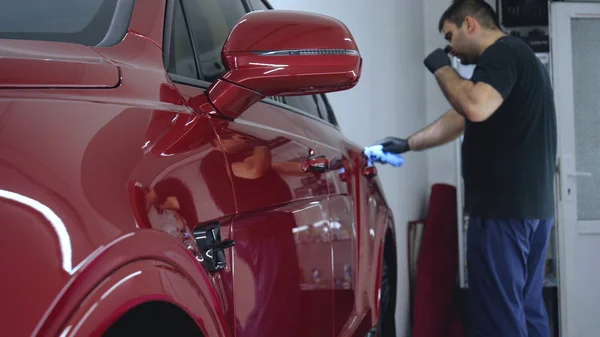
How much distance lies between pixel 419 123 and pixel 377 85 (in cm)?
164

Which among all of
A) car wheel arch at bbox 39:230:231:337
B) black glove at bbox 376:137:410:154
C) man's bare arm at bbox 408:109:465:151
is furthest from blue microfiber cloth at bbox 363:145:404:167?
car wheel arch at bbox 39:230:231:337

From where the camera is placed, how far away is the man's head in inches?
124

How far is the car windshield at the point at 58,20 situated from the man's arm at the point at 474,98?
198 centimetres

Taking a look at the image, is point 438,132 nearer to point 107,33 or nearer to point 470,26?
point 470,26

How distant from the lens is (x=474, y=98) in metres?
2.81

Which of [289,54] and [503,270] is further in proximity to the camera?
[503,270]

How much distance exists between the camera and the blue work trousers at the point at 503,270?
294cm

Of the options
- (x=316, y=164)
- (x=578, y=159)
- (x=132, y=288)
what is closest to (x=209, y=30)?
(x=316, y=164)

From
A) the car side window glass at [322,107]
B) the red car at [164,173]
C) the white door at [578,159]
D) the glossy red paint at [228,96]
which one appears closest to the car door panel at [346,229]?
the red car at [164,173]

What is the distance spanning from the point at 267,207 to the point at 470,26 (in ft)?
7.60

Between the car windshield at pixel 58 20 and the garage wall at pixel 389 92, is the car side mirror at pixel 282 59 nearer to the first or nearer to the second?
the car windshield at pixel 58 20

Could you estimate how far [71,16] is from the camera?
104cm

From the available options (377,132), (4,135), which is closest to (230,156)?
(4,135)

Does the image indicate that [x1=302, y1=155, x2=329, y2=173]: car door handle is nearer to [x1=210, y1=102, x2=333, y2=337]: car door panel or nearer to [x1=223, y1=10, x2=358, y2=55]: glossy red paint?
[x1=210, y1=102, x2=333, y2=337]: car door panel
